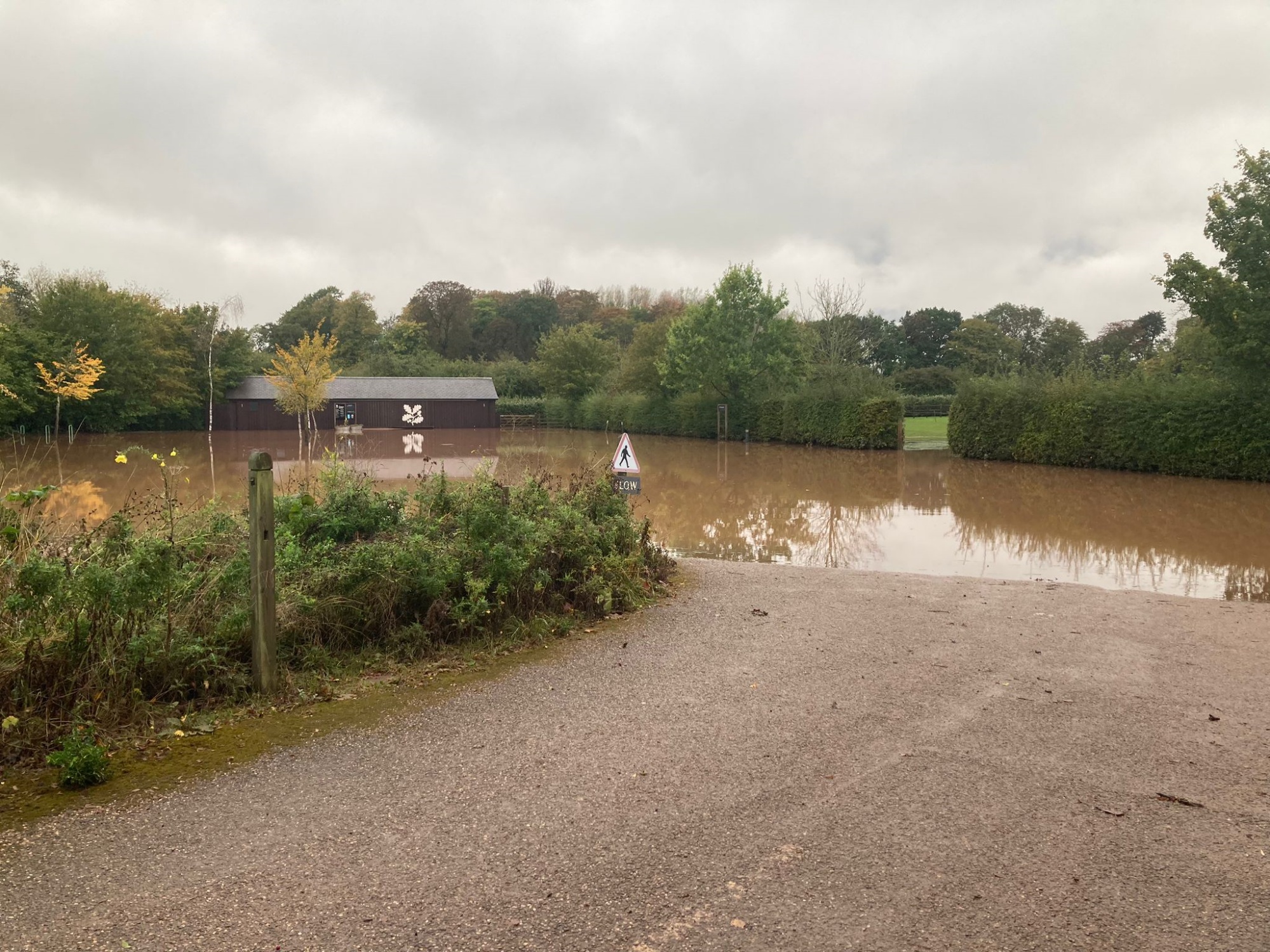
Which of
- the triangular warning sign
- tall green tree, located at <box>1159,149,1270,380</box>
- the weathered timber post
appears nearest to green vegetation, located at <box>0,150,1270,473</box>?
tall green tree, located at <box>1159,149,1270,380</box>

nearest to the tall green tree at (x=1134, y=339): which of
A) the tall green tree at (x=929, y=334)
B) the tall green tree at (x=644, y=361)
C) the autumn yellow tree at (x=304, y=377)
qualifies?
the tall green tree at (x=929, y=334)

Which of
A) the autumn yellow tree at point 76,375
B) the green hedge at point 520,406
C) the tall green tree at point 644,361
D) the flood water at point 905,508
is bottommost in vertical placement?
the flood water at point 905,508

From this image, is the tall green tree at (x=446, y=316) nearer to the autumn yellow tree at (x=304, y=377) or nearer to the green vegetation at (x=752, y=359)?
the green vegetation at (x=752, y=359)

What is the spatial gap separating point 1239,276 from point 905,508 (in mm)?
11193

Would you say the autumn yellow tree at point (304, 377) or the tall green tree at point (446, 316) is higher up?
the tall green tree at point (446, 316)

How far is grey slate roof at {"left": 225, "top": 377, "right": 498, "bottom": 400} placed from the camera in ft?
175

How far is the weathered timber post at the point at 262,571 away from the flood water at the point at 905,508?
189 centimetres

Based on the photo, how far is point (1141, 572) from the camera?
11.1 meters

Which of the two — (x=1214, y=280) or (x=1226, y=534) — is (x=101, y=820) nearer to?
(x=1226, y=534)

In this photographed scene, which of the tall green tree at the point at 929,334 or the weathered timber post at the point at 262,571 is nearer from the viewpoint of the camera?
the weathered timber post at the point at 262,571

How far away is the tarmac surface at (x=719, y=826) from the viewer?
3012 mm

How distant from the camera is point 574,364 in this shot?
182 ft

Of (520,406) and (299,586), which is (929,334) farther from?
(299,586)

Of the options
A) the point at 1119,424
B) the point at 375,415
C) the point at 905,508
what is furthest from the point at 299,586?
the point at 375,415
